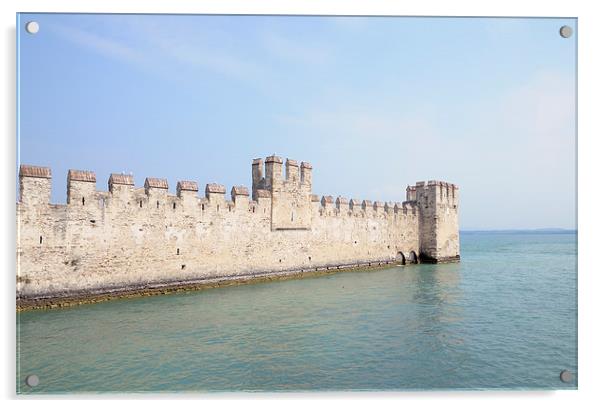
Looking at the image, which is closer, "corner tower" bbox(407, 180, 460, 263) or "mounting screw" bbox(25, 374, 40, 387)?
"mounting screw" bbox(25, 374, 40, 387)

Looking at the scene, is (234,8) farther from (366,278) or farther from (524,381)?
(366,278)

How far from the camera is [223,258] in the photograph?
18703 millimetres

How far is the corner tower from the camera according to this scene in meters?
30.7

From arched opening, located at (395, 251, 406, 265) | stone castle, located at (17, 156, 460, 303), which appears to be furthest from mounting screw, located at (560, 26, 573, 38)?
arched opening, located at (395, 251, 406, 265)

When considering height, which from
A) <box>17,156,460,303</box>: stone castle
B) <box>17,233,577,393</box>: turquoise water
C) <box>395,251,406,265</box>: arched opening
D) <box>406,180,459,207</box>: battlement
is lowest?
<box>395,251,406,265</box>: arched opening

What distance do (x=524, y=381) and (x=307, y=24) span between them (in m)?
7.42

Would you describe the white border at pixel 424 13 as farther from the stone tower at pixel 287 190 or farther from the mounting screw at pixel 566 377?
the stone tower at pixel 287 190

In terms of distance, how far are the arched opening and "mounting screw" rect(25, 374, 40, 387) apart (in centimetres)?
2407

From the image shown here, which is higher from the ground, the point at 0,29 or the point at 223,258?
the point at 0,29

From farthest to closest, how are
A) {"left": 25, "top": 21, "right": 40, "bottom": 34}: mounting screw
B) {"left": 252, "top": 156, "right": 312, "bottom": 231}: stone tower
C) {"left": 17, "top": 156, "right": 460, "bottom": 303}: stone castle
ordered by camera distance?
1. {"left": 252, "top": 156, "right": 312, "bottom": 231}: stone tower
2. {"left": 17, "top": 156, "right": 460, "bottom": 303}: stone castle
3. {"left": 25, "top": 21, "right": 40, "bottom": 34}: mounting screw

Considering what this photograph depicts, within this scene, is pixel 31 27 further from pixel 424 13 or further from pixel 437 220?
pixel 437 220

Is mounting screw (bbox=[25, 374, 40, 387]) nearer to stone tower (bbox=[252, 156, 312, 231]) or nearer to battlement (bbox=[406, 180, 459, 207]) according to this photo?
stone tower (bbox=[252, 156, 312, 231])

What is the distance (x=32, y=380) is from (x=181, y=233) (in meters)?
9.86

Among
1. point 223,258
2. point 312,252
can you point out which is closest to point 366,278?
point 312,252
